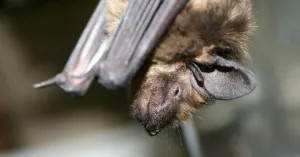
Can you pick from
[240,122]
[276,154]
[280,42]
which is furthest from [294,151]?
[280,42]

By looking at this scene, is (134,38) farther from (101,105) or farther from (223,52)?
(101,105)

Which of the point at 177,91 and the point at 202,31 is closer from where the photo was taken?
the point at 202,31

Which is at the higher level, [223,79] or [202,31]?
[202,31]

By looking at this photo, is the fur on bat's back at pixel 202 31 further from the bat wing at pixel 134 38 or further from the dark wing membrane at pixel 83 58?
the dark wing membrane at pixel 83 58

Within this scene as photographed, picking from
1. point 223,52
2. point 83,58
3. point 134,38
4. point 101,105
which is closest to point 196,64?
point 223,52

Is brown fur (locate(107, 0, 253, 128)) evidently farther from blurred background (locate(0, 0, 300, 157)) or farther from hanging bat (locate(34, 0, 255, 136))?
blurred background (locate(0, 0, 300, 157))

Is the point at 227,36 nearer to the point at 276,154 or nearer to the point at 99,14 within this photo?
A: the point at 99,14

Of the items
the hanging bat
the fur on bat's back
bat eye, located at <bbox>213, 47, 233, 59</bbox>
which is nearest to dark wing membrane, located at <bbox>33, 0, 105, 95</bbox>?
the hanging bat
